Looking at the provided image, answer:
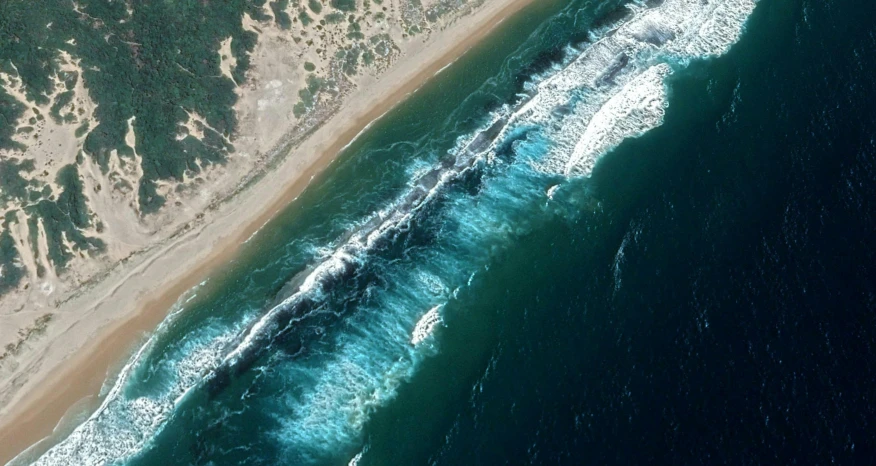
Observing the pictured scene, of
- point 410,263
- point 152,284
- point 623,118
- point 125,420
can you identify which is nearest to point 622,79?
point 623,118

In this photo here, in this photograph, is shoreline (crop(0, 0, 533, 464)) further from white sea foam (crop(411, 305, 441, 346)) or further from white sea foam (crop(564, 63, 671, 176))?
white sea foam (crop(411, 305, 441, 346))

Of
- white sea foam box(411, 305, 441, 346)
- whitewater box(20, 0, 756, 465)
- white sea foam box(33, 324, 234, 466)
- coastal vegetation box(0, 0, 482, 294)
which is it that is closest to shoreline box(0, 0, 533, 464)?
white sea foam box(33, 324, 234, 466)

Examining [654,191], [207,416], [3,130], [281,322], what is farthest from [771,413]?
[3,130]

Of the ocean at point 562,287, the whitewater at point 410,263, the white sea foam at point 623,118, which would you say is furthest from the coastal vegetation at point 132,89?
the white sea foam at point 623,118

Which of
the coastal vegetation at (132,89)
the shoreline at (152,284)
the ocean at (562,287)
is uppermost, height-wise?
the coastal vegetation at (132,89)

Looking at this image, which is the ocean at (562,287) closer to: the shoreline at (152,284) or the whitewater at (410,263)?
the whitewater at (410,263)

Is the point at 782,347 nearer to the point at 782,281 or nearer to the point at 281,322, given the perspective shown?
the point at 782,281
